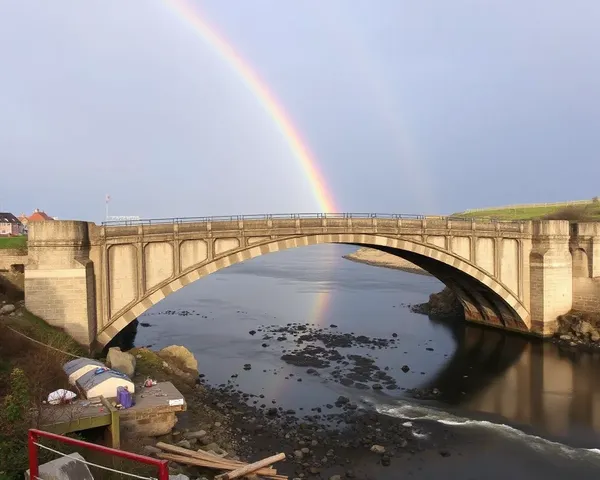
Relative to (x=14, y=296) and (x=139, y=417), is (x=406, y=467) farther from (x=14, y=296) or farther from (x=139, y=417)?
(x=14, y=296)

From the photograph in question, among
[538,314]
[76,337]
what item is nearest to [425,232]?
[538,314]

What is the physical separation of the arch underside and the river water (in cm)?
230

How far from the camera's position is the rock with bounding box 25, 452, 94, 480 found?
9.45 meters

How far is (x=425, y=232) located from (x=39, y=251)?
28.9m

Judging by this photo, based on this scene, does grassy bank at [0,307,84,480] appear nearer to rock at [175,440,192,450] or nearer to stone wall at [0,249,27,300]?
stone wall at [0,249,27,300]

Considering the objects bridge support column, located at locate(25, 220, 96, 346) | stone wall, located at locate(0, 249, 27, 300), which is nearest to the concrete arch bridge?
bridge support column, located at locate(25, 220, 96, 346)

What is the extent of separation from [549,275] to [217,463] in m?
36.0

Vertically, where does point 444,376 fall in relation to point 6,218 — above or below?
below

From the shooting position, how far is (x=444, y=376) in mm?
35156

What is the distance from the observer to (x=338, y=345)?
42906mm

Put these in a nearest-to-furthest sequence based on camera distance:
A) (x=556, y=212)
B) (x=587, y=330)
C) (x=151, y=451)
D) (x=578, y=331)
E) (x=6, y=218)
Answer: (x=151, y=451) < (x=587, y=330) < (x=578, y=331) < (x=556, y=212) < (x=6, y=218)

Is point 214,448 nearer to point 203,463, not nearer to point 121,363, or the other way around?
point 203,463

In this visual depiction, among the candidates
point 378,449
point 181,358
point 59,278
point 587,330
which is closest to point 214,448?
point 378,449

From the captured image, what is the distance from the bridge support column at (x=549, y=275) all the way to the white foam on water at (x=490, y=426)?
1974 centimetres
